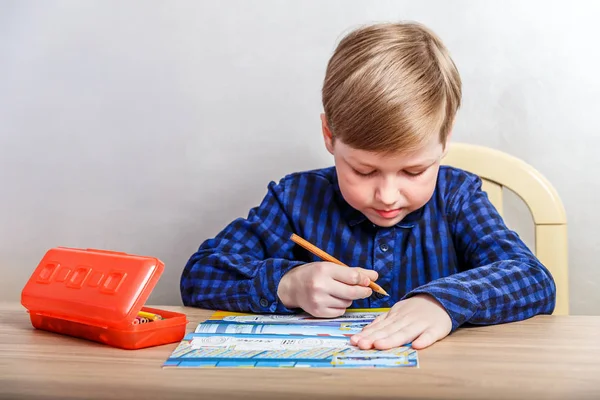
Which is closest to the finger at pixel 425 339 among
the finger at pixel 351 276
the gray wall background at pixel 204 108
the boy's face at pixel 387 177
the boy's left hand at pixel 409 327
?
the boy's left hand at pixel 409 327

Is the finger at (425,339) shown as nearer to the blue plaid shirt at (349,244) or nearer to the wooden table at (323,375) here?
the wooden table at (323,375)

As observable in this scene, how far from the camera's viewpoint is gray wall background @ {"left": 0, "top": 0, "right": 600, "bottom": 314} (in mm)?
1525

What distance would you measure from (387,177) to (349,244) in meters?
0.24

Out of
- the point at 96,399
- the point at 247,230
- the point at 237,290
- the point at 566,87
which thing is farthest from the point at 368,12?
the point at 96,399

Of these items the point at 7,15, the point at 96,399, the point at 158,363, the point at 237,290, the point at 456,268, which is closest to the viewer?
the point at 96,399

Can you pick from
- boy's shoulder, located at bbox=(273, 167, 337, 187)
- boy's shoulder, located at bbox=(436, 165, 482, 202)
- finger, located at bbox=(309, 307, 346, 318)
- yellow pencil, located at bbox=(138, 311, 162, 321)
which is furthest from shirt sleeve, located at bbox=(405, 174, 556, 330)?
yellow pencil, located at bbox=(138, 311, 162, 321)

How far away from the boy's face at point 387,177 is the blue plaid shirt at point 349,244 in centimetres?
13

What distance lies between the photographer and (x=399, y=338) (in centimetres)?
85

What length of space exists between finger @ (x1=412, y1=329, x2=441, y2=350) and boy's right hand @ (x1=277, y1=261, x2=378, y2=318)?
15 centimetres

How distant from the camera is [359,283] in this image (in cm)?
100

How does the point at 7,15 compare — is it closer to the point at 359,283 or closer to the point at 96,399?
the point at 359,283

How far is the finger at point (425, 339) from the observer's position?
33.1 inches

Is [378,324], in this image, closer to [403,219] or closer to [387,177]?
[387,177]

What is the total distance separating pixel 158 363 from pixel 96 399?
12cm
